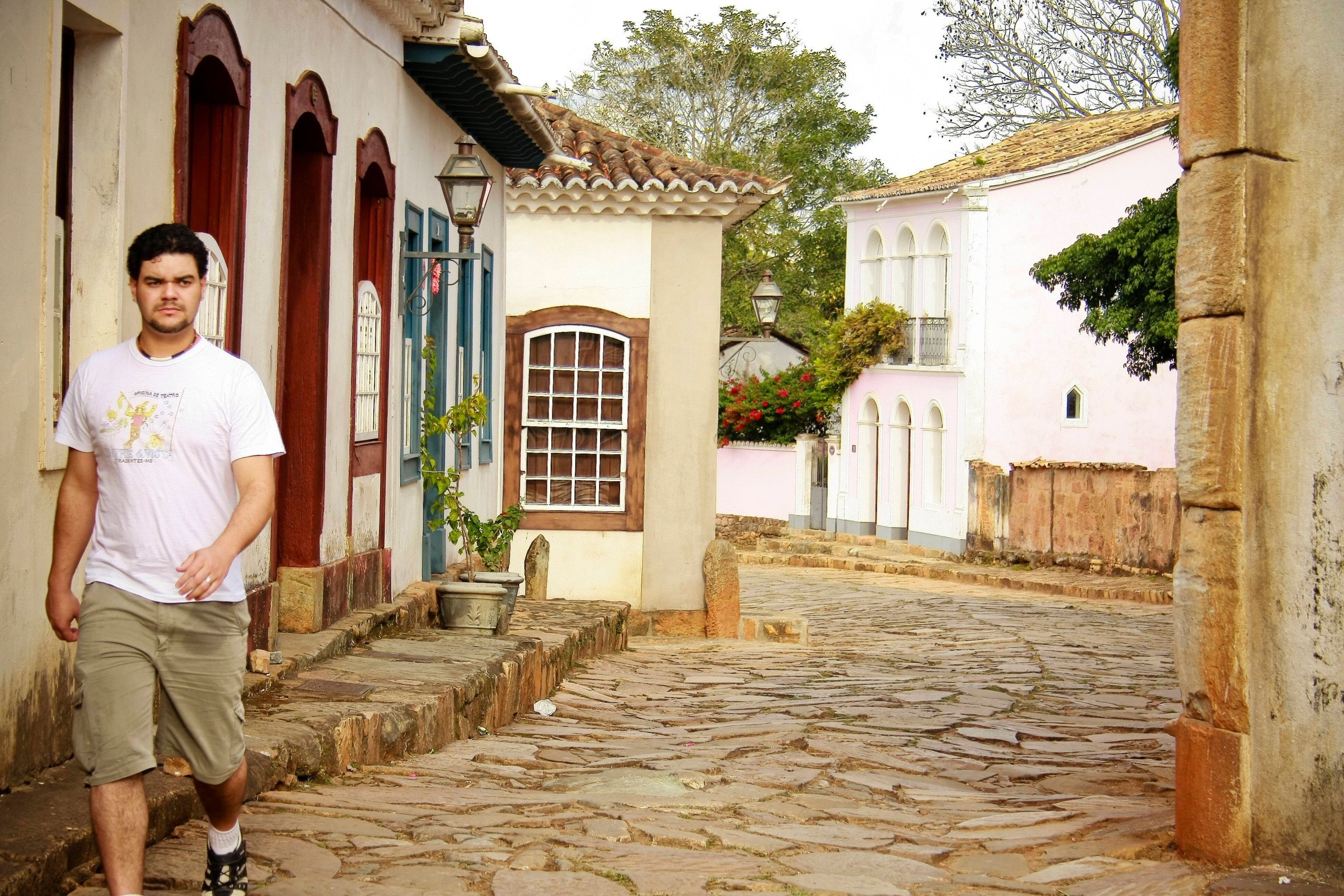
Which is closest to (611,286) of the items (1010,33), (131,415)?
(131,415)

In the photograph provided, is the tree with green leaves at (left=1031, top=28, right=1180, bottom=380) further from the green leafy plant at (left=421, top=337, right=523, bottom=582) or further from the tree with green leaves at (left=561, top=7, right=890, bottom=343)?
the tree with green leaves at (left=561, top=7, right=890, bottom=343)

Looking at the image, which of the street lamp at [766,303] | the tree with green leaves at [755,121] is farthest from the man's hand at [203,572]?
the tree with green leaves at [755,121]

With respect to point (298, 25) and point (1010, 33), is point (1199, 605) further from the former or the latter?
point (1010, 33)

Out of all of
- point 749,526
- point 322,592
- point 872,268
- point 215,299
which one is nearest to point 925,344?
point 872,268

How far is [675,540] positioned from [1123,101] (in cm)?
2497

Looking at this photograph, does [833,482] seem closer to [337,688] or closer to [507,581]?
[507,581]

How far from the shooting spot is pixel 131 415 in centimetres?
380

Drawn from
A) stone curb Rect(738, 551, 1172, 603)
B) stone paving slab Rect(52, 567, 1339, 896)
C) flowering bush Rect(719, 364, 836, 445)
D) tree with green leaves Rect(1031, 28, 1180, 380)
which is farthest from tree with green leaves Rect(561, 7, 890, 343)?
stone paving slab Rect(52, 567, 1339, 896)

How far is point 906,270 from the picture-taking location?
32.2 metres

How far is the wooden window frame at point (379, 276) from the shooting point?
9.31 m

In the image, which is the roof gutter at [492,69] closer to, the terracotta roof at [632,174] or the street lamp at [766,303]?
the terracotta roof at [632,174]

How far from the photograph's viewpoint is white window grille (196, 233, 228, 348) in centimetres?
682

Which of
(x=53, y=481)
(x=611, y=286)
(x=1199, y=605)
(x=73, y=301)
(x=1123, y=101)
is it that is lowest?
(x=1199, y=605)

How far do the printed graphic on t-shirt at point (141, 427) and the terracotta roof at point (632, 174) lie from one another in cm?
1044
